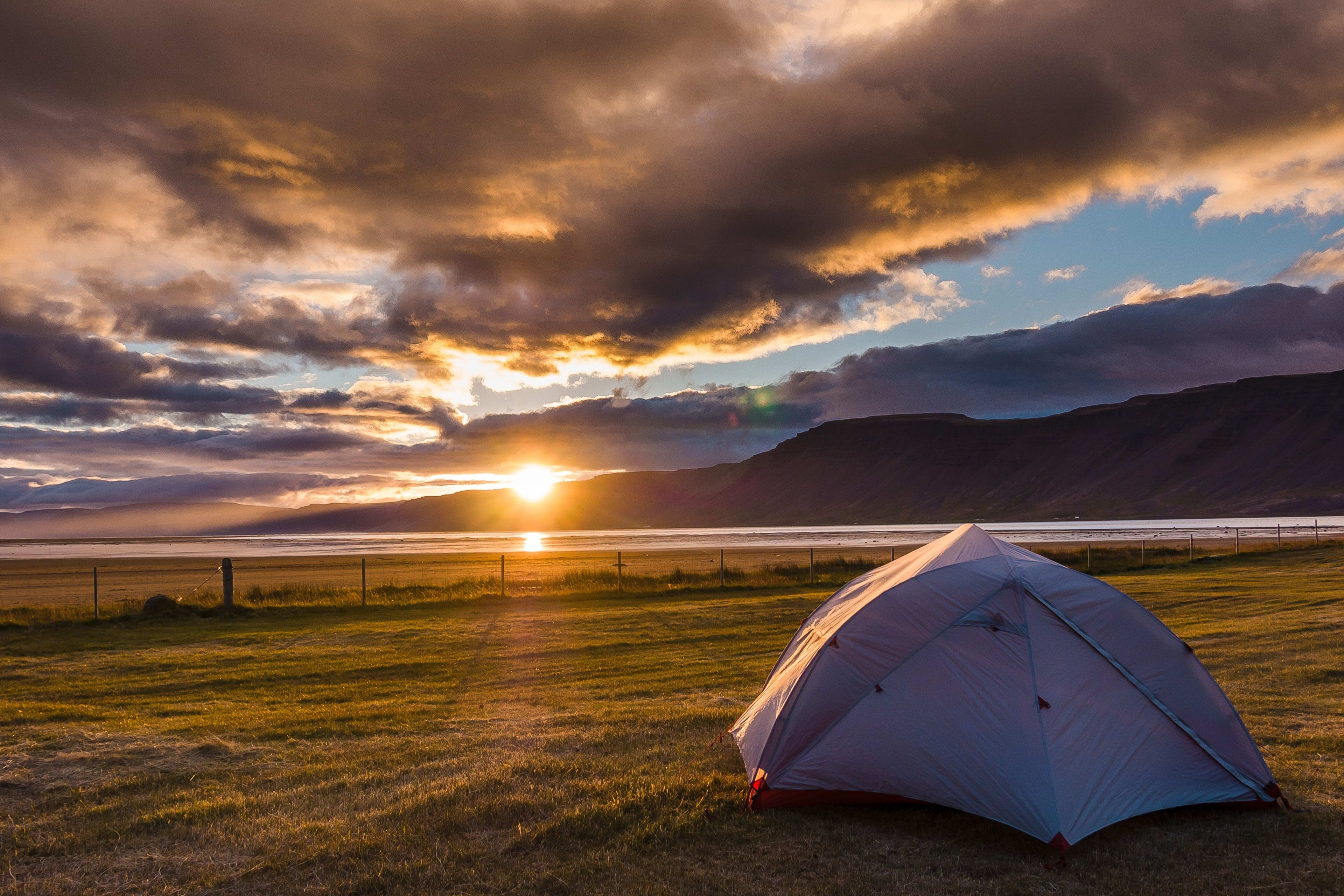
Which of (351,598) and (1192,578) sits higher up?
(351,598)

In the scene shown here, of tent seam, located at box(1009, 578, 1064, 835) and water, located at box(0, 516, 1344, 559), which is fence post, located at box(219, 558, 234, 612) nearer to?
tent seam, located at box(1009, 578, 1064, 835)

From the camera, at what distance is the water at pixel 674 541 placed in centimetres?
8044

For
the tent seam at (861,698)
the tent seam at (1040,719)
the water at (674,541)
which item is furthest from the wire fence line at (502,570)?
the tent seam at (1040,719)

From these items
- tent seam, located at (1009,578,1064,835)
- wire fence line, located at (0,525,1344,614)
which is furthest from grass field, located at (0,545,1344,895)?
wire fence line, located at (0,525,1344,614)

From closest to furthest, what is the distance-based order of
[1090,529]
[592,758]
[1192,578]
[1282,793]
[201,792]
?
[1282,793] → [201,792] → [592,758] → [1192,578] → [1090,529]

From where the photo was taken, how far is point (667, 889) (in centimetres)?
563

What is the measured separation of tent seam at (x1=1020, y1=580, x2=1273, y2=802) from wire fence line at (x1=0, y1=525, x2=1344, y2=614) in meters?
22.2

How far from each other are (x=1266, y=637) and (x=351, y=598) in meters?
26.0

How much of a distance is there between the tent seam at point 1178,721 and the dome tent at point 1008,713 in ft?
0.05

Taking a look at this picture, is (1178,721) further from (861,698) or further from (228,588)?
(228,588)

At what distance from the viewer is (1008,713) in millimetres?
6582

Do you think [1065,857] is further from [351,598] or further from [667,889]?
[351,598]

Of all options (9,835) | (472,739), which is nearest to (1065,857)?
(472,739)

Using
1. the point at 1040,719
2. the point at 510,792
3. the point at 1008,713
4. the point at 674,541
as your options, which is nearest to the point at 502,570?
the point at 510,792
